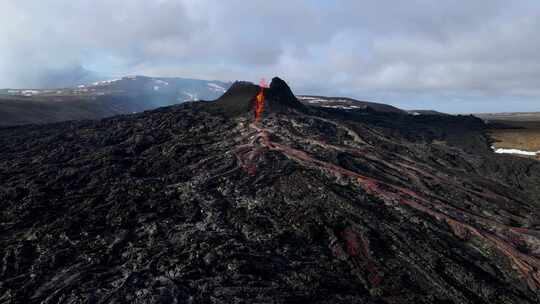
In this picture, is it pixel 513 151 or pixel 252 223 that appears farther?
pixel 513 151

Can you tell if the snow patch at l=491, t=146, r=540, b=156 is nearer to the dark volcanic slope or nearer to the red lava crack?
the dark volcanic slope

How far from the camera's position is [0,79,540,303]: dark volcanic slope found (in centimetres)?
2002

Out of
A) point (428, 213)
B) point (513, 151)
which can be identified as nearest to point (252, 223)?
point (428, 213)

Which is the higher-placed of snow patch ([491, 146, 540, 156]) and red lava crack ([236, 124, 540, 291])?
red lava crack ([236, 124, 540, 291])

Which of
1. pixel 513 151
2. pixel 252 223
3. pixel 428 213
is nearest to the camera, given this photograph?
pixel 252 223

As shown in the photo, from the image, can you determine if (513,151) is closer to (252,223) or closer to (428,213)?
(428,213)

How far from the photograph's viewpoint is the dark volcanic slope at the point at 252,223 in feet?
65.7

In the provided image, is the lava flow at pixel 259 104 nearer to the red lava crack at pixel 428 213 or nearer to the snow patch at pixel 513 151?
the red lava crack at pixel 428 213

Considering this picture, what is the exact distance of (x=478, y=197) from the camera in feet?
115

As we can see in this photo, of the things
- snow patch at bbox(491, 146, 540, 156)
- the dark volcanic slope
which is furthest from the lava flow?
snow patch at bbox(491, 146, 540, 156)

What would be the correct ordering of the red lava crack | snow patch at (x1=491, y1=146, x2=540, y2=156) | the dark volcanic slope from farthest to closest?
snow patch at (x1=491, y1=146, x2=540, y2=156)
the red lava crack
the dark volcanic slope

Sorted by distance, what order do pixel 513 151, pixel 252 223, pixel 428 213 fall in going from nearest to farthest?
1. pixel 252 223
2. pixel 428 213
3. pixel 513 151

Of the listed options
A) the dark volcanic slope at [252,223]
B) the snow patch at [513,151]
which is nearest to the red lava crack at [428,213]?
the dark volcanic slope at [252,223]

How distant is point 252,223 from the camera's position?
26172 millimetres
